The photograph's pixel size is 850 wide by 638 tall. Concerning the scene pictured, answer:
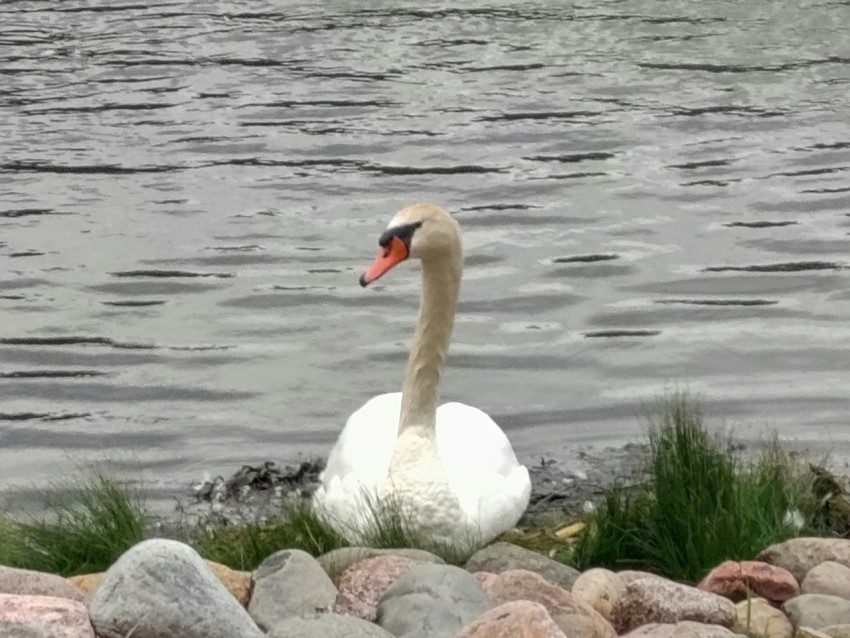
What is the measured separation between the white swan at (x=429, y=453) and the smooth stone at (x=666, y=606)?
154 centimetres

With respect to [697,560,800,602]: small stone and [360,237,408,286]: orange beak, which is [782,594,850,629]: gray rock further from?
[360,237,408,286]: orange beak

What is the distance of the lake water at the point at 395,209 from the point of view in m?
8.78

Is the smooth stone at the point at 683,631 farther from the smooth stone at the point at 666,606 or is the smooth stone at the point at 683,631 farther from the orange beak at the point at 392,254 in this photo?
the orange beak at the point at 392,254

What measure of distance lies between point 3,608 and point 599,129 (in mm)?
10101

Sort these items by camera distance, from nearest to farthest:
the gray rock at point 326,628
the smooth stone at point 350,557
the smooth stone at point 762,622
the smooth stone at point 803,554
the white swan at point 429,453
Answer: the gray rock at point 326,628, the smooth stone at point 762,622, the smooth stone at point 350,557, the smooth stone at point 803,554, the white swan at point 429,453

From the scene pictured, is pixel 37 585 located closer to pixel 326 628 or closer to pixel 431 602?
pixel 326 628

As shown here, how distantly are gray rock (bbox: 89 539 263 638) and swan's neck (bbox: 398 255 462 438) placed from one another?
2.82 m

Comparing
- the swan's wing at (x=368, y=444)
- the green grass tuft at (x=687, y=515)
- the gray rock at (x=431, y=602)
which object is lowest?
the swan's wing at (x=368, y=444)

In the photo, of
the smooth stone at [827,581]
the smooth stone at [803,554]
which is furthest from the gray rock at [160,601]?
the smooth stone at [803,554]

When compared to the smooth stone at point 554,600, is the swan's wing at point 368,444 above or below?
below

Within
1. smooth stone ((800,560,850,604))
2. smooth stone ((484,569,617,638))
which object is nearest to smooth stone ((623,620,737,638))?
smooth stone ((484,569,617,638))

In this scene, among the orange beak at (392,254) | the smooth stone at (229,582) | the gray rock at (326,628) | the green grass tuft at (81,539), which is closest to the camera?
the gray rock at (326,628)

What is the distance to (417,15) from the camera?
58.0ft

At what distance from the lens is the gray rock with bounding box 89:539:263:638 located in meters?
4.16
